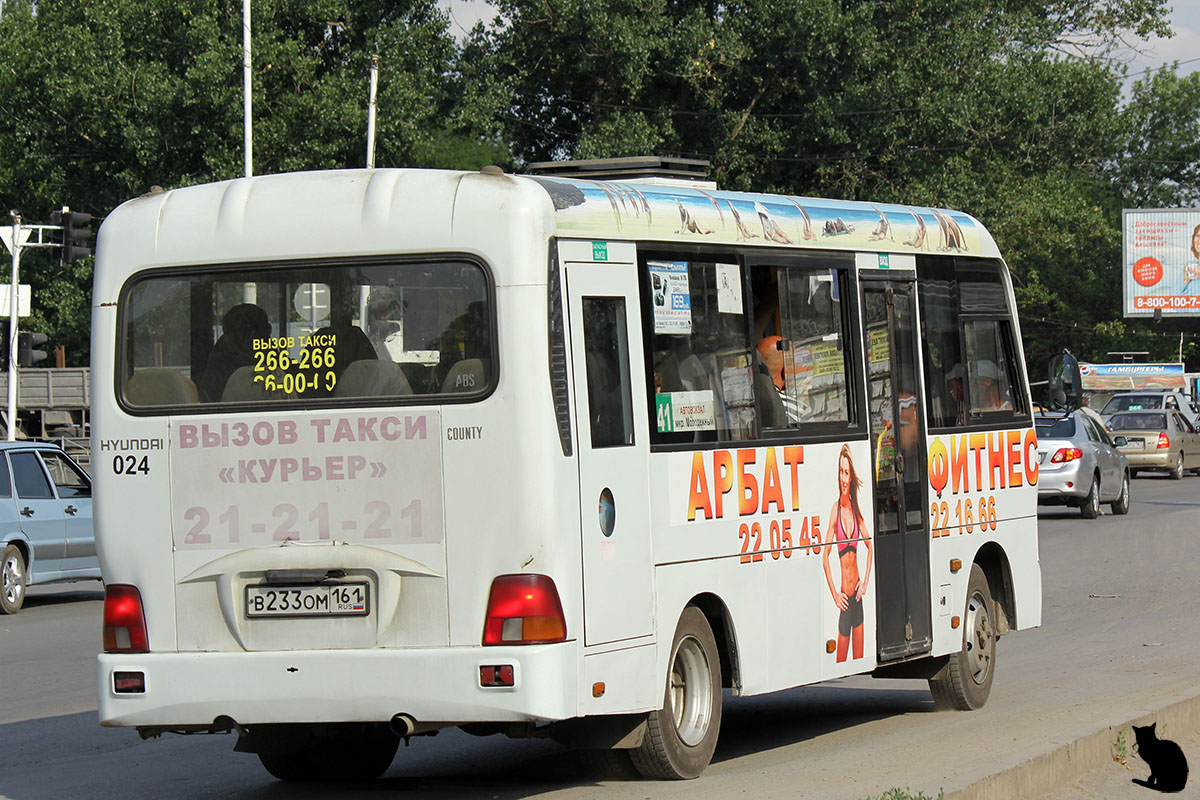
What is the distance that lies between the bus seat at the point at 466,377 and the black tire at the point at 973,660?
14.6 ft

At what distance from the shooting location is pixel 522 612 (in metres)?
6.74

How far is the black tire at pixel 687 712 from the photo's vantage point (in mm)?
7660

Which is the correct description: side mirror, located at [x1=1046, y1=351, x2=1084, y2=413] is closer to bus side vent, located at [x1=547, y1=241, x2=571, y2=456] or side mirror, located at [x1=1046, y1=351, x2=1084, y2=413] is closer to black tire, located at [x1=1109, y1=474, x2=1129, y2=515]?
bus side vent, located at [x1=547, y1=241, x2=571, y2=456]

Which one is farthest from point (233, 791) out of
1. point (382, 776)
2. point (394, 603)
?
point (394, 603)

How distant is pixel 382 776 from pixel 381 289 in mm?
2688

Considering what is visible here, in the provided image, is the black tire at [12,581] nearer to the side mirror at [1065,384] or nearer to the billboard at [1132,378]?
the side mirror at [1065,384]

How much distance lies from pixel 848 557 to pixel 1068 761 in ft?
5.53

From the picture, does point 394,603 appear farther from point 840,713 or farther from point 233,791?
point 840,713

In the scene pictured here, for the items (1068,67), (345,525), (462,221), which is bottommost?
(345,525)

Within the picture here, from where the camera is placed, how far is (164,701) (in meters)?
7.06

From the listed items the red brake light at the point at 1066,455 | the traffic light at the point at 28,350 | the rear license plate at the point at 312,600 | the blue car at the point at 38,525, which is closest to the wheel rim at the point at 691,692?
the rear license plate at the point at 312,600

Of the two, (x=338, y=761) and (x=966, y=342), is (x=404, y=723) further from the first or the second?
(x=966, y=342)

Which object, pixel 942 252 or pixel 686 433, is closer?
pixel 686 433

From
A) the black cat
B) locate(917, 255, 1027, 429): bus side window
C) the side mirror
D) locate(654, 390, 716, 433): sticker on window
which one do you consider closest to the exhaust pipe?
locate(654, 390, 716, 433): sticker on window
